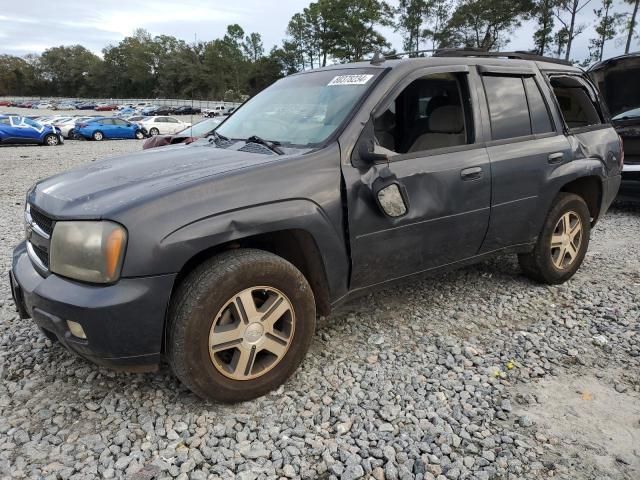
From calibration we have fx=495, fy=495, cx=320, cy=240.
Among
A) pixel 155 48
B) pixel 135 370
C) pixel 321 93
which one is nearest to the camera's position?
pixel 135 370

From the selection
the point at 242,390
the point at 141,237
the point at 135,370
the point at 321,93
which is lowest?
the point at 242,390

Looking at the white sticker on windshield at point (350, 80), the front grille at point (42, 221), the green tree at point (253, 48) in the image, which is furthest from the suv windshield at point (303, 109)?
the green tree at point (253, 48)

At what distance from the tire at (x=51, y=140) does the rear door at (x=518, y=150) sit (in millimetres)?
23932

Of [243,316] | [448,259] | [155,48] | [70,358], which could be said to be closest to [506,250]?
[448,259]

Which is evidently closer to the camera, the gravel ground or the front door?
the gravel ground

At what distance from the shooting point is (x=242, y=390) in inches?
104

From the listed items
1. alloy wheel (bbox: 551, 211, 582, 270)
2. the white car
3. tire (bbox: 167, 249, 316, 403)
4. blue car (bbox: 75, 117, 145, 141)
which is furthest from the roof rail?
the white car

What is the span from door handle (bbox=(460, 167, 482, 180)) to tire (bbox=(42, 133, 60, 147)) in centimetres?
2410

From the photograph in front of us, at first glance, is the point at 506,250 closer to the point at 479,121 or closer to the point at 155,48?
the point at 479,121

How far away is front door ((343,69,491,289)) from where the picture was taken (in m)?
2.93

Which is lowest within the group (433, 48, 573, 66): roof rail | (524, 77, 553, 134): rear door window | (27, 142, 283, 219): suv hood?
(27, 142, 283, 219): suv hood

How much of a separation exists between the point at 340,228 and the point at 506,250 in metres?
1.69

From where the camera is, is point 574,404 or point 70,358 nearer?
point 574,404

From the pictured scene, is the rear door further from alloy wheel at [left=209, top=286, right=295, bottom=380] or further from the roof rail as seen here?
alloy wheel at [left=209, top=286, right=295, bottom=380]
